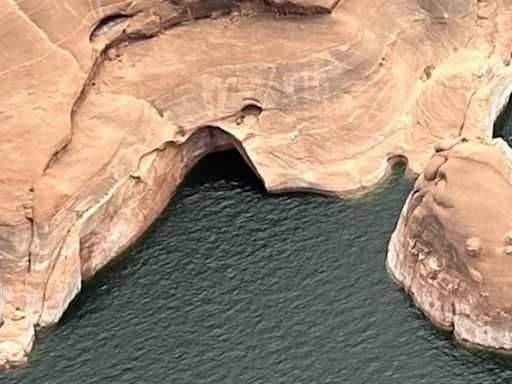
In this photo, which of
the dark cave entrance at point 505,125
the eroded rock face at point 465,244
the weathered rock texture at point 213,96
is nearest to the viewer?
the eroded rock face at point 465,244

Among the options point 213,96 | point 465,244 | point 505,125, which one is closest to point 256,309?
point 465,244

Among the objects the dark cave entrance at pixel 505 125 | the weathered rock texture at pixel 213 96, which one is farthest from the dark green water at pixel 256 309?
the dark cave entrance at pixel 505 125

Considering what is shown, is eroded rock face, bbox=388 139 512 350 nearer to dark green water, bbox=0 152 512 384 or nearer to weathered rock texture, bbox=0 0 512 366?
dark green water, bbox=0 152 512 384

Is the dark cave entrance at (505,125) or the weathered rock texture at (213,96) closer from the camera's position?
the weathered rock texture at (213,96)

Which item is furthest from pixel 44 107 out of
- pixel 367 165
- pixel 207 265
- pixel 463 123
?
pixel 463 123

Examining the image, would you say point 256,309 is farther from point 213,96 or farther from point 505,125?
point 505,125

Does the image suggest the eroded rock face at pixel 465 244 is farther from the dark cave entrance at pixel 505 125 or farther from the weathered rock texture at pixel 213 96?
the dark cave entrance at pixel 505 125

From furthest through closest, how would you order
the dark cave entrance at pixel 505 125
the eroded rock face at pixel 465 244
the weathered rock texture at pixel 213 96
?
the dark cave entrance at pixel 505 125 → the weathered rock texture at pixel 213 96 → the eroded rock face at pixel 465 244
